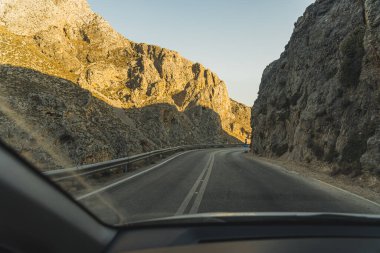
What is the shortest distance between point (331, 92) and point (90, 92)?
76.3 feet

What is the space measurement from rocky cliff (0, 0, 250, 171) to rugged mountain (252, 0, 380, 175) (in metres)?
14.3

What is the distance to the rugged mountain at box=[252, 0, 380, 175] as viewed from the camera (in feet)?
64.1

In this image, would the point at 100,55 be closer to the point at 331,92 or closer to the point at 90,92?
the point at 90,92

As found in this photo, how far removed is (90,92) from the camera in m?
38.6

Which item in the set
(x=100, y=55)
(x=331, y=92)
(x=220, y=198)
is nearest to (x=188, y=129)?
(x=100, y=55)

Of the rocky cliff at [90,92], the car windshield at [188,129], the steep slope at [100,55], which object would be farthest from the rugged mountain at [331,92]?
the steep slope at [100,55]

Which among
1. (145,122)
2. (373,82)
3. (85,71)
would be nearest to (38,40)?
(85,71)

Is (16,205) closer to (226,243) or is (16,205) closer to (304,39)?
(226,243)

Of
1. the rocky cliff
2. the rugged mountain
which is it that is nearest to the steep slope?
the rocky cliff

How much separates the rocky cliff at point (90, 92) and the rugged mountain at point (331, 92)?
14.3 metres

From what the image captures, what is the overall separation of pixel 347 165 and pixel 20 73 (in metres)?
29.5

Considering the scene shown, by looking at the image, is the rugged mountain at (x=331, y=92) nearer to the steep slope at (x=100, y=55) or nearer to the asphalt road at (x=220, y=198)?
the asphalt road at (x=220, y=198)

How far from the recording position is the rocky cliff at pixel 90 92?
92.3 feet

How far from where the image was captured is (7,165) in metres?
1.87
